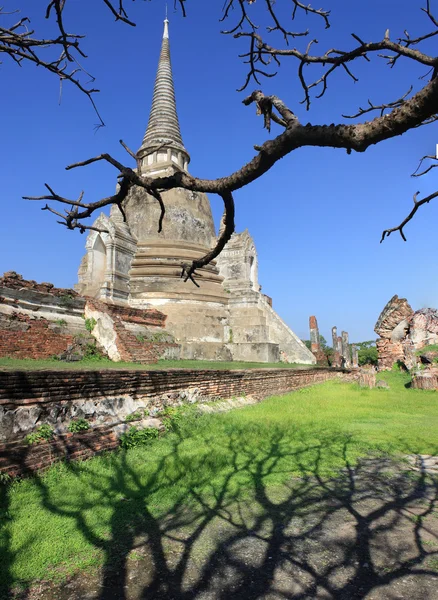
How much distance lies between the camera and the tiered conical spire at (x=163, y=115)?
18788mm

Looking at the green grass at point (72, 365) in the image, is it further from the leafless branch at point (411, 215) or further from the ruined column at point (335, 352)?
the ruined column at point (335, 352)

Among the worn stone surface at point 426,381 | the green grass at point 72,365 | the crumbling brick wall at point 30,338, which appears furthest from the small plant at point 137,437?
the worn stone surface at point 426,381

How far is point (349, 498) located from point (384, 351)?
18.3 m

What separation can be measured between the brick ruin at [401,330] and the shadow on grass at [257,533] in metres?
16.9

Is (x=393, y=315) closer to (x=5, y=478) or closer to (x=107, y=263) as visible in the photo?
(x=107, y=263)

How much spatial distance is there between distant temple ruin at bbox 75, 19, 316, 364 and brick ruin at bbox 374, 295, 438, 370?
17.8 ft

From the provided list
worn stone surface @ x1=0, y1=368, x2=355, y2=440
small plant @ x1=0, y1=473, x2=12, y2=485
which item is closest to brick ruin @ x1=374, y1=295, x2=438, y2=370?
worn stone surface @ x1=0, y1=368, x2=355, y2=440

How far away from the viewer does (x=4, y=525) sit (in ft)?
9.90

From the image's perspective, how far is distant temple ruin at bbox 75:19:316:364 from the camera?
46.9 ft

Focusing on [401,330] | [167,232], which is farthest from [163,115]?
[401,330]

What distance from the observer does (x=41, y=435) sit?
4.09 metres

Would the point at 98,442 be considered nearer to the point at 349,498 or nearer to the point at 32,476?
the point at 32,476

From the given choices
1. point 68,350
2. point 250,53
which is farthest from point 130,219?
point 250,53

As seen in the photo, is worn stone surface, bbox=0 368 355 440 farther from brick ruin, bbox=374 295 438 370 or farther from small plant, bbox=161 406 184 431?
brick ruin, bbox=374 295 438 370
